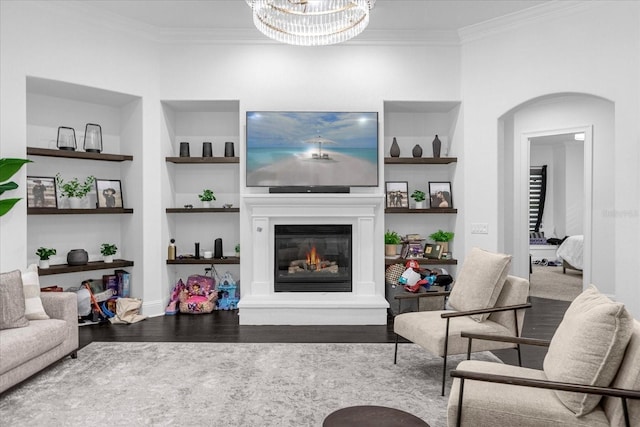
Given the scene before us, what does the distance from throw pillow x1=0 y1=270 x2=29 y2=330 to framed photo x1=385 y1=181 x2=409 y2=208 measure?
399 centimetres

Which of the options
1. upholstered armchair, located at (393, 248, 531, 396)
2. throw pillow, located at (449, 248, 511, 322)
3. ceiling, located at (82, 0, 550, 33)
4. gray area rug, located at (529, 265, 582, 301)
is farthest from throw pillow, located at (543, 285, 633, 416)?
gray area rug, located at (529, 265, 582, 301)

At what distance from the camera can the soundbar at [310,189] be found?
5320mm

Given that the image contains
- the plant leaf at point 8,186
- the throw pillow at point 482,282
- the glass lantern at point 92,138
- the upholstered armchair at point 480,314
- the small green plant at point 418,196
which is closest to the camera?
the upholstered armchair at point 480,314

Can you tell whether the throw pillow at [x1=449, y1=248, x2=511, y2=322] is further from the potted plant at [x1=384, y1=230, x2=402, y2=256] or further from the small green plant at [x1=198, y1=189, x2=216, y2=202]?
the small green plant at [x1=198, y1=189, x2=216, y2=202]

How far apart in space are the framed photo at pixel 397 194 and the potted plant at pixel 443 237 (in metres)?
0.52

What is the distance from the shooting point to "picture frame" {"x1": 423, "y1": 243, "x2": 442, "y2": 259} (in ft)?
18.2

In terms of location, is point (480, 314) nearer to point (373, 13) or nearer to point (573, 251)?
point (373, 13)

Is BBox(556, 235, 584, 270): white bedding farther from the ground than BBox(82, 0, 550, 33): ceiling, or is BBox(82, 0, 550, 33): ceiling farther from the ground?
BBox(82, 0, 550, 33): ceiling

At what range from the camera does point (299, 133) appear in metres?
5.30

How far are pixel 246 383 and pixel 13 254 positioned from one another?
109 inches

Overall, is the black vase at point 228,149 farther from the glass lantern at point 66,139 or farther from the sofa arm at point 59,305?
the sofa arm at point 59,305

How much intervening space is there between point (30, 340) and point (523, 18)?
564 centimetres

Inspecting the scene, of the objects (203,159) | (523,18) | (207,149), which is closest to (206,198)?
(203,159)

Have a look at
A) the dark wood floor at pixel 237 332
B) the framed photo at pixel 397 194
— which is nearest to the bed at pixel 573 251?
the dark wood floor at pixel 237 332
